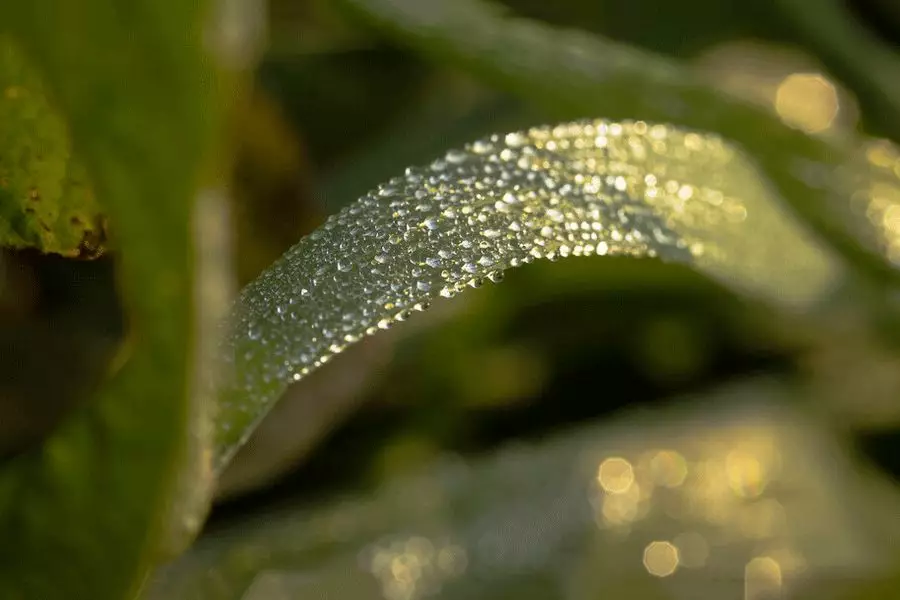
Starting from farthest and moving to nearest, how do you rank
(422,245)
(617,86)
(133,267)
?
(617,86), (422,245), (133,267)

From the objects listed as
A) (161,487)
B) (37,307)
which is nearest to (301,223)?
(37,307)

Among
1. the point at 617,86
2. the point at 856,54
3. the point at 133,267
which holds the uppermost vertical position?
the point at 856,54

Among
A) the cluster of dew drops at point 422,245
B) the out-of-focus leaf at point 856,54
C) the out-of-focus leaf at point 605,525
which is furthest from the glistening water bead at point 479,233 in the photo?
the out-of-focus leaf at point 856,54

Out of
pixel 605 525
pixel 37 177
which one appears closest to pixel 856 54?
pixel 605 525

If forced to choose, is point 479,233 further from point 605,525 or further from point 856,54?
point 856,54

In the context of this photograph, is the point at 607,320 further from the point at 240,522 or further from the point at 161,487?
the point at 161,487

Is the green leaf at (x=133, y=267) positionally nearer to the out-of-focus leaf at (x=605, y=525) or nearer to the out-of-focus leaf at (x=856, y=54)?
the out-of-focus leaf at (x=605, y=525)

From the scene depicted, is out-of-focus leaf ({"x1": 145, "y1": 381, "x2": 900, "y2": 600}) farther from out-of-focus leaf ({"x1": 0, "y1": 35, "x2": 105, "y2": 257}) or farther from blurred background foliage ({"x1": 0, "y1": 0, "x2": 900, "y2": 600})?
out-of-focus leaf ({"x1": 0, "y1": 35, "x2": 105, "y2": 257})
